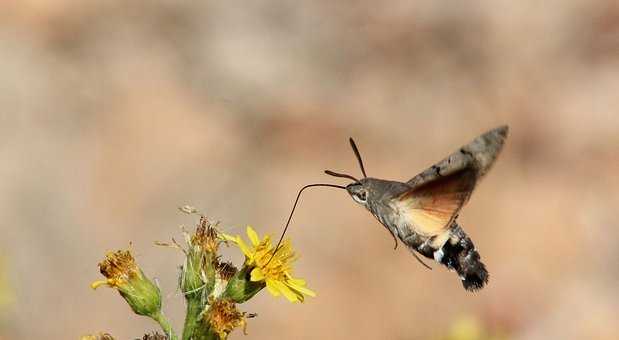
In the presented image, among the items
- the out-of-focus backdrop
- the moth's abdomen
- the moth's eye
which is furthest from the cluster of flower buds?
the out-of-focus backdrop

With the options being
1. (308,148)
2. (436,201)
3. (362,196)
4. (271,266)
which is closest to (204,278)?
(271,266)

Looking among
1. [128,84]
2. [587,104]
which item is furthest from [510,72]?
[128,84]

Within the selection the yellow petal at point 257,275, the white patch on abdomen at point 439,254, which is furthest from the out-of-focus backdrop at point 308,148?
the yellow petal at point 257,275

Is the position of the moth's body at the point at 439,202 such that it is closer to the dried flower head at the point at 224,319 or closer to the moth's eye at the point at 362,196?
the moth's eye at the point at 362,196

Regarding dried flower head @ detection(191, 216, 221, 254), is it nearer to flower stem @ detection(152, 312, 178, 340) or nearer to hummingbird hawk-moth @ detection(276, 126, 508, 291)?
flower stem @ detection(152, 312, 178, 340)

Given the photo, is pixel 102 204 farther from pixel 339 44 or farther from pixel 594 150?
pixel 594 150

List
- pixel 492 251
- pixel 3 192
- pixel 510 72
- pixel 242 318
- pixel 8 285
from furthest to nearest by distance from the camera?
pixel 510 72
pixel 492 251
pixel 3 192
pixel 8 285
pixel 242 318

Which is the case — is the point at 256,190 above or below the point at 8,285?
above
